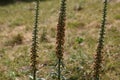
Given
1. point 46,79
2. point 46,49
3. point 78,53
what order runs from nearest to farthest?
point 46,79 < point 78,53 < point 46,49

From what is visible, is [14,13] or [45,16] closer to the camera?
[45,16]

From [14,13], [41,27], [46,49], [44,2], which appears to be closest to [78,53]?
[46,49]

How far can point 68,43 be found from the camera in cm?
2058

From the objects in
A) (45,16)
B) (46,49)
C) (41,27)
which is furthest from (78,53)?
(45,16)

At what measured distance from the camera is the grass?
666 inches

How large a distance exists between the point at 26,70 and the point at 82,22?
24.5ft

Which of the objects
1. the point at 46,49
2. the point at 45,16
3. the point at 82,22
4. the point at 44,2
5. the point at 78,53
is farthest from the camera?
the point at 44,2

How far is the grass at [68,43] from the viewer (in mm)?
16906

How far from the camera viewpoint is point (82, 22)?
2355 cm

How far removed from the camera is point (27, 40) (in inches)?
847

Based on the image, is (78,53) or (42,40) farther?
(42,40)

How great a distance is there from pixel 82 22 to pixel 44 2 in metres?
10.0

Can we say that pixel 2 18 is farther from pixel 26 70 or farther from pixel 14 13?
pixel 26 70

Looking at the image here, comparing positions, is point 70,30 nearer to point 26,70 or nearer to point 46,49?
point 46,49
